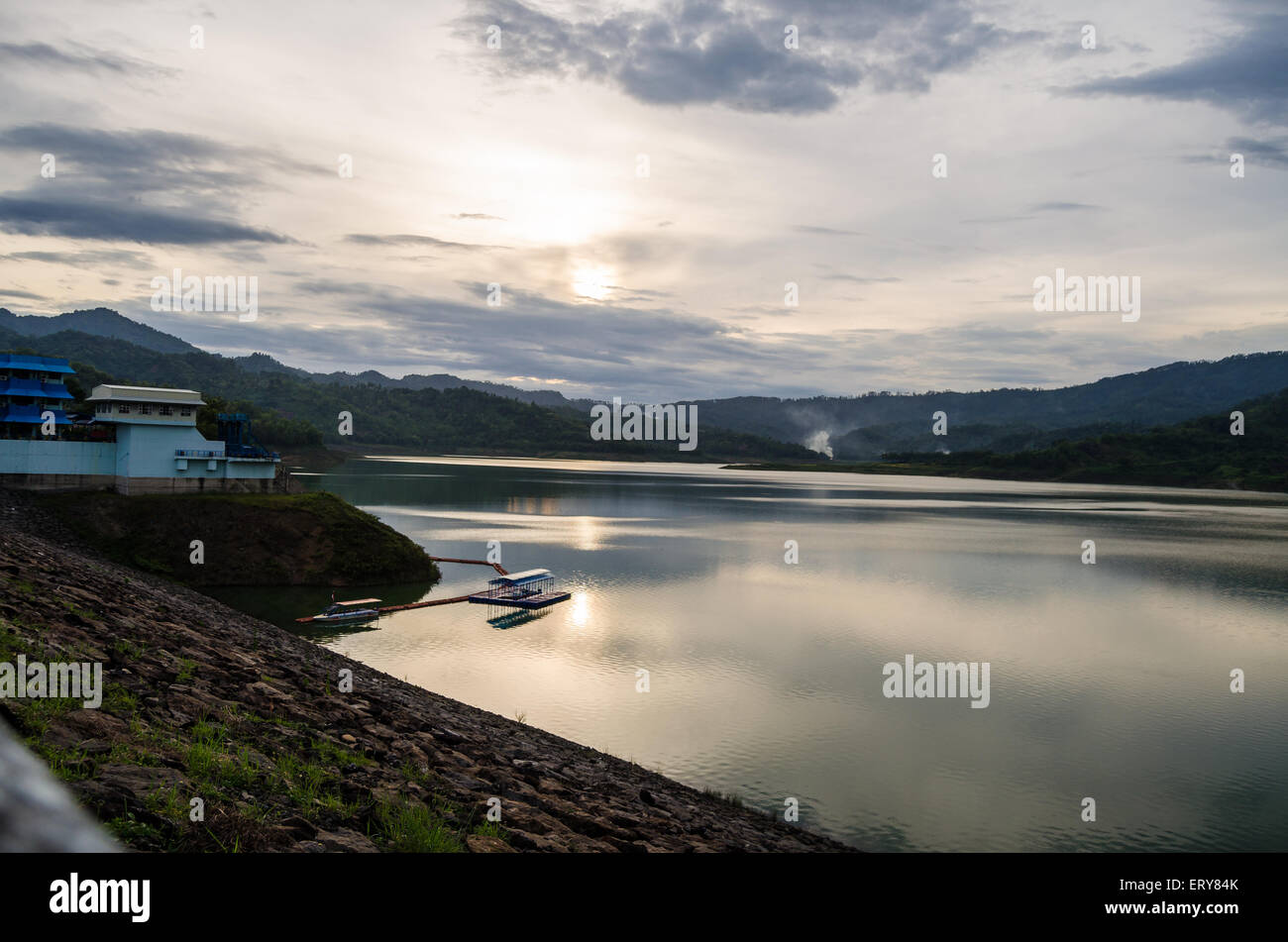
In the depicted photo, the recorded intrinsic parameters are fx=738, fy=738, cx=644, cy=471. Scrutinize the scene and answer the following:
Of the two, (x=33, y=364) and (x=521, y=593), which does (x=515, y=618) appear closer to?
(x=521, y=593)

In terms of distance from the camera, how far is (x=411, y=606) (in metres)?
61.9

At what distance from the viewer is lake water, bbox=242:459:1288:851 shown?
29.0m

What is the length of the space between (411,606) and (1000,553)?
244 ft

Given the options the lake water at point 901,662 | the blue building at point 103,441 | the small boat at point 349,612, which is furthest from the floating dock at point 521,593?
the blue building at point 103,441

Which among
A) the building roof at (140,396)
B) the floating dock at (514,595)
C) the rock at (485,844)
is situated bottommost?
the floating dock at (514,595)

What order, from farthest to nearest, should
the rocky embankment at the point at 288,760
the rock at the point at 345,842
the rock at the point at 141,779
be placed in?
the rock at the point at 345,842 < the rocky embankment at the point at 288,760 < the rock at the point at 141,779

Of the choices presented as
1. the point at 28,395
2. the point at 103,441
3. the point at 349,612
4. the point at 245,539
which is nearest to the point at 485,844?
the point at 349,612

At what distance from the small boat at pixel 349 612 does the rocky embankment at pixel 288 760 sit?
18926 millimetres

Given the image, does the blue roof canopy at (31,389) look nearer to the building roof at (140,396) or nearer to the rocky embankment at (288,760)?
the building roof at (140,396)

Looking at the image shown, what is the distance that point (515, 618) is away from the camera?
58656 millimetres

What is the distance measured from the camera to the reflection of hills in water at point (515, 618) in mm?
56688

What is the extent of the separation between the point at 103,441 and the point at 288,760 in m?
68.5
